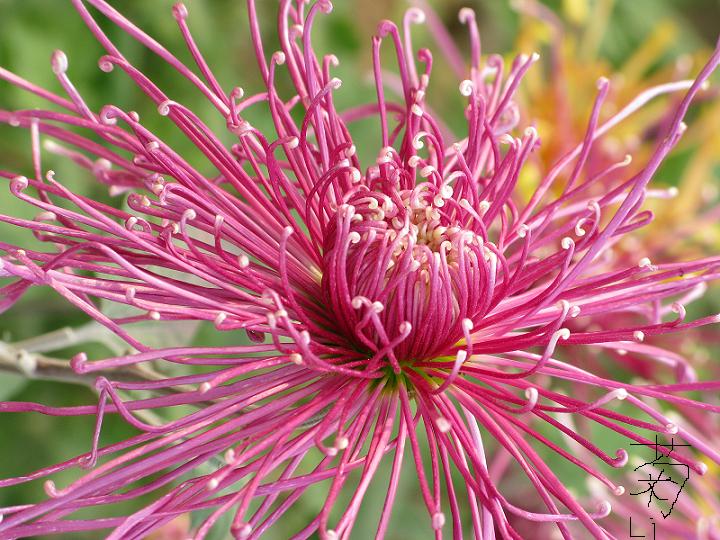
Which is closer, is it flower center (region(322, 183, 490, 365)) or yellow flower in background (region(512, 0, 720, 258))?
flower center (region(322, 183, 490, 365))

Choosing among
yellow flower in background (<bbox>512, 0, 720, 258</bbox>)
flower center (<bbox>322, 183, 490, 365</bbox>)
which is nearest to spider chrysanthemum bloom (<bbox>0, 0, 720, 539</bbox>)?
flower center (<bbox>322, 183, 490, 365</bbox>)

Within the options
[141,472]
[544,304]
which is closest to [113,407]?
[141,472]

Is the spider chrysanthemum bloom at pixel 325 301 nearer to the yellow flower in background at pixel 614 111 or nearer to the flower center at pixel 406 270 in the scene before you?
the flower center at pixel 406 270

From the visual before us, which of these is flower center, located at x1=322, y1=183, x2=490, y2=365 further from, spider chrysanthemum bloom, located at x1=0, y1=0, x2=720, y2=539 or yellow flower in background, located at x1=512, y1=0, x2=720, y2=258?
yellow flower in background, located at x1=512, y1=0, x2=720, y2=258

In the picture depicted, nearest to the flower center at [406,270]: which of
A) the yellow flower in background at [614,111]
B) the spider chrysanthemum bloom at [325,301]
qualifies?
the spider chrysanthemum bloom at [325,301]

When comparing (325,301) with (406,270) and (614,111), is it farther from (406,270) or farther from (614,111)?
(614,111)

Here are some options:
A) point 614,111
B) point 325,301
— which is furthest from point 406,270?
point 614,111

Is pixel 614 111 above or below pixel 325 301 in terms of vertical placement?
above

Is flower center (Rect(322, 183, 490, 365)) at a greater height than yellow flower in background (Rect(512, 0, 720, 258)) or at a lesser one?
lesser
